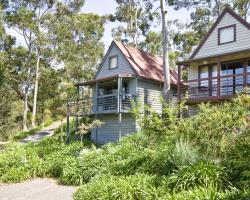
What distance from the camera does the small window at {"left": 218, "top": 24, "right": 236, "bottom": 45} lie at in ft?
66.2

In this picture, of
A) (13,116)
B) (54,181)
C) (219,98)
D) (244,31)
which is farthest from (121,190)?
(13,116)

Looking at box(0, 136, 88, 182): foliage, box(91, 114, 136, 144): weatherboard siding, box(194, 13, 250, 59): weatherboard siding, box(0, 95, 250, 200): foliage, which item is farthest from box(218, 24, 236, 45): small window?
box(0, 136, 88, 182): foliage

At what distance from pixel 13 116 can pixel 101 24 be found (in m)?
16.7

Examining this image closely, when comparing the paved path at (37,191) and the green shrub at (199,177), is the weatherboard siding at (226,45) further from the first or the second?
the paved path at (37,191)

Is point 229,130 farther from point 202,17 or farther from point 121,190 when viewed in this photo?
point 202,17

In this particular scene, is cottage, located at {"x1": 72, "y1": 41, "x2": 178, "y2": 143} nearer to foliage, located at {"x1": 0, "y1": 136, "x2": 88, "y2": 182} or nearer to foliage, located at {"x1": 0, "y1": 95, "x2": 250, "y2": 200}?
foliage, located at {"x1": 0, "y1": 136, "x2": 88, "y2": 182}

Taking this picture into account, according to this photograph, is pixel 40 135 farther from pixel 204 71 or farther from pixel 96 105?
pixel 204 71

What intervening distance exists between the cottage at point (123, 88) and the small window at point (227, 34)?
5717 millimetres

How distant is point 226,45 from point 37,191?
1391cm

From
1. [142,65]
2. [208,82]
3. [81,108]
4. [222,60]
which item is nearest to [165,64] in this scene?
[142,65]

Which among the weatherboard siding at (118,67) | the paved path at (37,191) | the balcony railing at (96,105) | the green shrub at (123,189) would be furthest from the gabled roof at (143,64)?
the green shrub at (123,189)

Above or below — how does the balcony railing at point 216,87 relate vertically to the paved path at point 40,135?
above

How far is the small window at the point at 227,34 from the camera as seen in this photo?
20.2 meters

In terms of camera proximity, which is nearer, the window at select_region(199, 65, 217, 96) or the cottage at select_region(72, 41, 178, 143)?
the window at select_region(199, 65, 217, 96)
